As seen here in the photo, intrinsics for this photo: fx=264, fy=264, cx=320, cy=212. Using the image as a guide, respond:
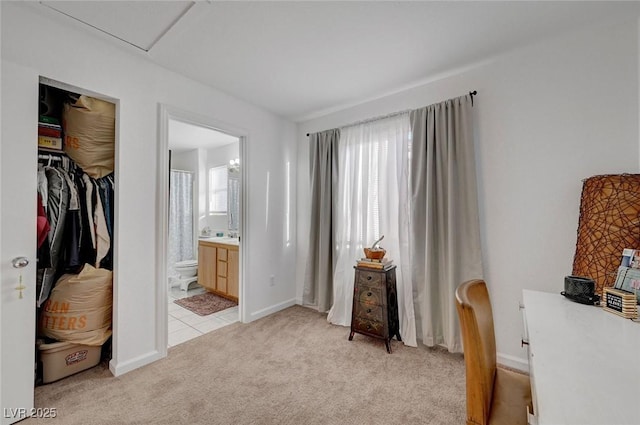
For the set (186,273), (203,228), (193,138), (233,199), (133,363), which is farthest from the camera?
(203,228)

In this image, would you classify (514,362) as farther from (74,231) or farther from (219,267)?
(74,231)

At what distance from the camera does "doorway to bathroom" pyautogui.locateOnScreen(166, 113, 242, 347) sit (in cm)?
356

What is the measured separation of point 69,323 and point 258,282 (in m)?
1.65

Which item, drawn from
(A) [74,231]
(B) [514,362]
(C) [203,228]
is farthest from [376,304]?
(C) [203,228]

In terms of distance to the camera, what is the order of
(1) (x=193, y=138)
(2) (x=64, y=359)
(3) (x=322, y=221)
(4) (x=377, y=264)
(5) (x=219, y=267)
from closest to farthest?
1. (2) (x=64, y=359)
2. (4) (x=377, y=264)
3. (3) (x=322, y=221)
4. (5) (x=219, y=267)
5. (1) (x=193, y=138)

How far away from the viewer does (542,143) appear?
6.61 feet

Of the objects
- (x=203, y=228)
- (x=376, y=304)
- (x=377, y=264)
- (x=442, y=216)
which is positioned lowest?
(x=376, y=304)

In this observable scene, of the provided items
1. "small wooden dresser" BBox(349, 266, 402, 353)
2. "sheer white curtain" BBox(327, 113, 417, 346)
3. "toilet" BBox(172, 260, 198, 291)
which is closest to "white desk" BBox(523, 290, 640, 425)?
"small wooden dresser" BBox(349, 266, 402, 353)

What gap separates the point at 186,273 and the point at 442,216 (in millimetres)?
3962

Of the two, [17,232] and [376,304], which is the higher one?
[17,232]

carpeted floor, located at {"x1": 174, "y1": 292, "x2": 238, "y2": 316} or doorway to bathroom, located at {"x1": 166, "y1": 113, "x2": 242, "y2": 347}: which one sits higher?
doorway to bathroom, located at {"x1": 166, "y1": 113, "x2": 242, "y2": 347}

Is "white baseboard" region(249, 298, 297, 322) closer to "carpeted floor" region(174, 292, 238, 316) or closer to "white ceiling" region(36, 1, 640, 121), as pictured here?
"carpeted floor" region(174, 292, 238, 316)

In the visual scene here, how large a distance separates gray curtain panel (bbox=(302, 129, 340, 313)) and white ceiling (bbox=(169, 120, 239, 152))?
1520 millimetres

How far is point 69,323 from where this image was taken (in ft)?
6.51
